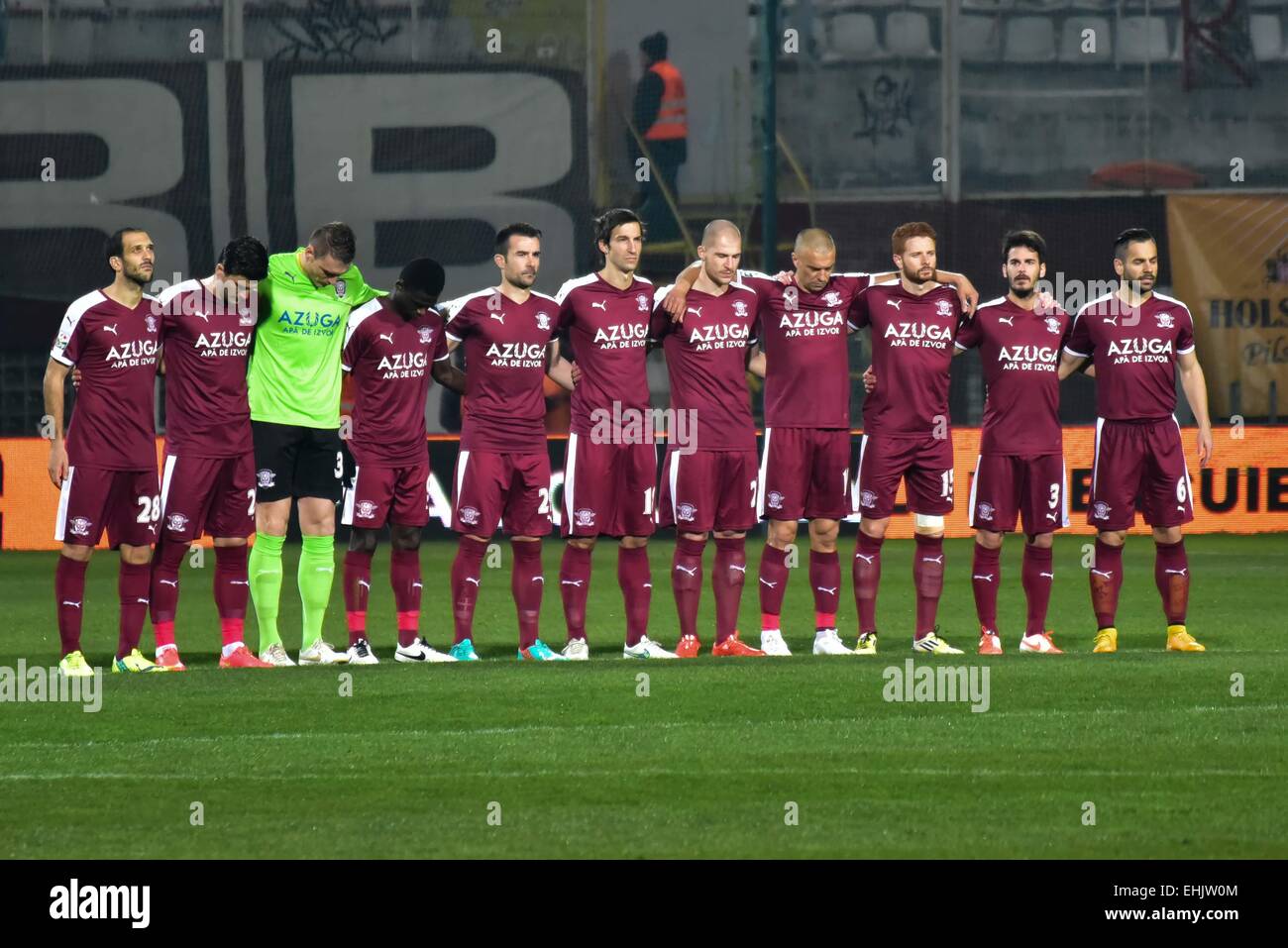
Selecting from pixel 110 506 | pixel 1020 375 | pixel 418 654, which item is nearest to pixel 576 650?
pixel 418 654

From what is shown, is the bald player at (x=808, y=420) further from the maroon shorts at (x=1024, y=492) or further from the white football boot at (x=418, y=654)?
the white football boot at (x=418, y=654)

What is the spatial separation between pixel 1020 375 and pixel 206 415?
3.95m

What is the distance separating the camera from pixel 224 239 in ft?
75.6

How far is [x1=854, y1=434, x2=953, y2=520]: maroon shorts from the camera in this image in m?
10.5

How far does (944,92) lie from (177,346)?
14985 millimetres

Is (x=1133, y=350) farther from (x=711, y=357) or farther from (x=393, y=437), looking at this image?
(x=393, y=437)

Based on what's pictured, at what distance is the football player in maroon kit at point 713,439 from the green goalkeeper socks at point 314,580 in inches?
59.9

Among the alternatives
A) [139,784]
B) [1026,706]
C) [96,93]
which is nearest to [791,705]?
[1026,706]

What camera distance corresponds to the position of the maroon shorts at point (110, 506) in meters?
9.89

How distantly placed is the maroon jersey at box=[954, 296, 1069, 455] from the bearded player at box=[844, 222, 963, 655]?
0.23 meters

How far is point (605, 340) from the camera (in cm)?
1045

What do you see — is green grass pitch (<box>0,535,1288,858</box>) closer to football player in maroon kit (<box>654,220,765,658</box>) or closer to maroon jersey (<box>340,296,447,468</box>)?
football player in maroon kit (<box>654,220,765,658</box>)

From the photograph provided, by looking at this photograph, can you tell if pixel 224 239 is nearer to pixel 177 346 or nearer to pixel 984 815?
pixel 177 346
